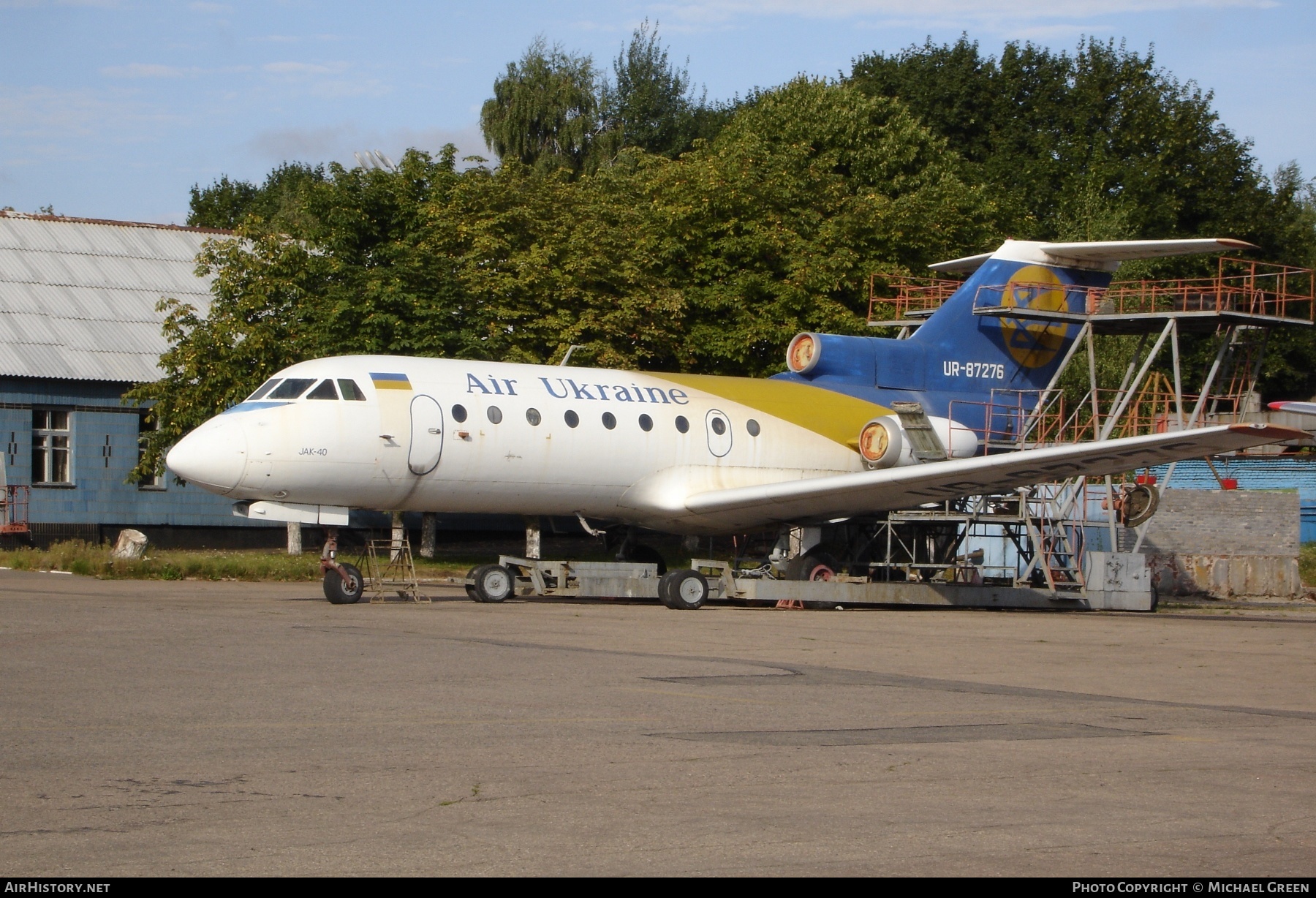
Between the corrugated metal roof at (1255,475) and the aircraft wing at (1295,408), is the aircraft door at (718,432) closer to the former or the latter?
the aircraft wing at (1295,408)

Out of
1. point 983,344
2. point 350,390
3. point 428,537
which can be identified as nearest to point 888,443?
point 983,344

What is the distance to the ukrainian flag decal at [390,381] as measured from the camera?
20.9 meters

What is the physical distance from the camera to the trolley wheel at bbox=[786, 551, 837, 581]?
80.5 feet

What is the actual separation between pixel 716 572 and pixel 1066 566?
277 inches

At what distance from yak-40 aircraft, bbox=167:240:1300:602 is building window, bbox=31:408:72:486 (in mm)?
22120

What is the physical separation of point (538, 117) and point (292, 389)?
45709 mm

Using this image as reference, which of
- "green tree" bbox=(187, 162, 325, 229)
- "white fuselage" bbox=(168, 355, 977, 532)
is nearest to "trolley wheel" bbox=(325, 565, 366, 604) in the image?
"white fuselage" bbox=(168, 355, 977, 532)

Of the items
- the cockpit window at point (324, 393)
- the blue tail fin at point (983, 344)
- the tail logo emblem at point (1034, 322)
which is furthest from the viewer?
the tail logo emblem at point (1034, 322)

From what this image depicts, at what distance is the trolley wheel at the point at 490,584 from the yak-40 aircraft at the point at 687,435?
0.04 meters

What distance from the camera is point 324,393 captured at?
2053 centimetres

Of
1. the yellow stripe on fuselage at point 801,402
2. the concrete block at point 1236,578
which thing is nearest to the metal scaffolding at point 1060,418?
the yellow stripe on fuselage at point 801,402

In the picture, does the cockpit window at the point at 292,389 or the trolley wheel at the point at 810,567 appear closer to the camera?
the cockpit window at the point at 292,389

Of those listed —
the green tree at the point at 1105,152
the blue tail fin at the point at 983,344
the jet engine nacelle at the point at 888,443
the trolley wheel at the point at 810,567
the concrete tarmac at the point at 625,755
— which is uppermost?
the green tree at the point at 1105,152

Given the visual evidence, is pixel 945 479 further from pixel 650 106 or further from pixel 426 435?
pixel 650 106
